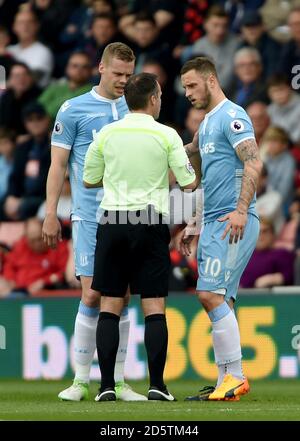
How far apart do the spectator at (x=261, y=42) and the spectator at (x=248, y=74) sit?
96 millimetres

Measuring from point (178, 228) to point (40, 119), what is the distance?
3093 mm

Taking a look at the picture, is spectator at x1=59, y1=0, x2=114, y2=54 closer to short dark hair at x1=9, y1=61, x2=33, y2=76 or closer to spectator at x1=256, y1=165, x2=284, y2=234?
short dark hair at x1=9, y1=61, x2=33, y2=76

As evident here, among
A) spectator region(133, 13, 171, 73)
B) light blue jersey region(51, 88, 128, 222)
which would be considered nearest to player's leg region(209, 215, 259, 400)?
light blue jersey region(51, 88, 128, 222)

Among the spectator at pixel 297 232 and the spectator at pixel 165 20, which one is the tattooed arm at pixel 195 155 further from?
the spectator at pixel 165 20

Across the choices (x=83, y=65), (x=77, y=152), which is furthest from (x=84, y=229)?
(x=83, y=65)

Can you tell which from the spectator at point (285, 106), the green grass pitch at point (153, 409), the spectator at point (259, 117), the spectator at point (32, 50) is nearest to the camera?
the green grass pitch at point (153, 409)

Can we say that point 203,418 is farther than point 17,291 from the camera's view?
No

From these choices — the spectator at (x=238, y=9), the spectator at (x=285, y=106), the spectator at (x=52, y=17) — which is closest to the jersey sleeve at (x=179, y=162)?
the spectator at (x=285, y=106)

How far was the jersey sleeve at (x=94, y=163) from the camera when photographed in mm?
9297

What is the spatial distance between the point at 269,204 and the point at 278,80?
1.47 m

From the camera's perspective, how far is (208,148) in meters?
9.63

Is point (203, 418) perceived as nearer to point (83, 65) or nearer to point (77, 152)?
point (77, 152)

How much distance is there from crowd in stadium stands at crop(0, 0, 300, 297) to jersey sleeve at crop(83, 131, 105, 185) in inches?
178

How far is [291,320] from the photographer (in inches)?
517
